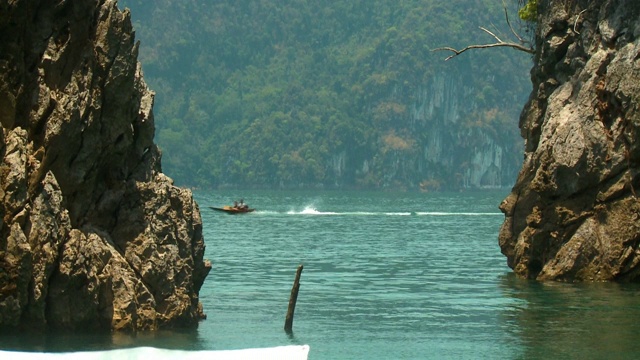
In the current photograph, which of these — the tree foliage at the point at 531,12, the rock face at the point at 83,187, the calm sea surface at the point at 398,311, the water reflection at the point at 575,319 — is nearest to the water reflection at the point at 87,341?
the calm sea surface at the point at 398,311

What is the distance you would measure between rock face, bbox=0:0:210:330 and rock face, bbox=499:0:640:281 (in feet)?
55.2

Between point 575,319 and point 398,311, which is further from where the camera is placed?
point 398,311

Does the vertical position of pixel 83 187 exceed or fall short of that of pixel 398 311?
it exceeds it

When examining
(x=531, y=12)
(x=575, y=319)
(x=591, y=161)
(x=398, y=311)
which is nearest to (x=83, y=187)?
(x=398, y=311)

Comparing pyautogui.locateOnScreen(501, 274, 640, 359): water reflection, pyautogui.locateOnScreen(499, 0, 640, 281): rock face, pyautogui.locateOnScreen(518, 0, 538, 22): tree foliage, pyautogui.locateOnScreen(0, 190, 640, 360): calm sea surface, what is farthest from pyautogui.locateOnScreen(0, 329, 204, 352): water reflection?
pyautogui.locateOnScreen(518, 0, 538, 22): tree foliage

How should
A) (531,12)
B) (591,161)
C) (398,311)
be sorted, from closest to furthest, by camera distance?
(398,311) → (591,161) → (531,12)

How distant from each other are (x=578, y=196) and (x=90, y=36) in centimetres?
2103

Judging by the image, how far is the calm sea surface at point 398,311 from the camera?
33.8 meters

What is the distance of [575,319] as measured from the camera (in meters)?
39.2

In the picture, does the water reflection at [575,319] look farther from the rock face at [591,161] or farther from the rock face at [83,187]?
the rock face at [83,187]

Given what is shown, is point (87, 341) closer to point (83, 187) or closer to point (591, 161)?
point (83, 187)

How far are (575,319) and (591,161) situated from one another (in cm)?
873

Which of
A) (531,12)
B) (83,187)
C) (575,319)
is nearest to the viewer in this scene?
(83,187)

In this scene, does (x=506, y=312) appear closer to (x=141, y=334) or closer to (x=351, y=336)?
(x=351, y=336)
